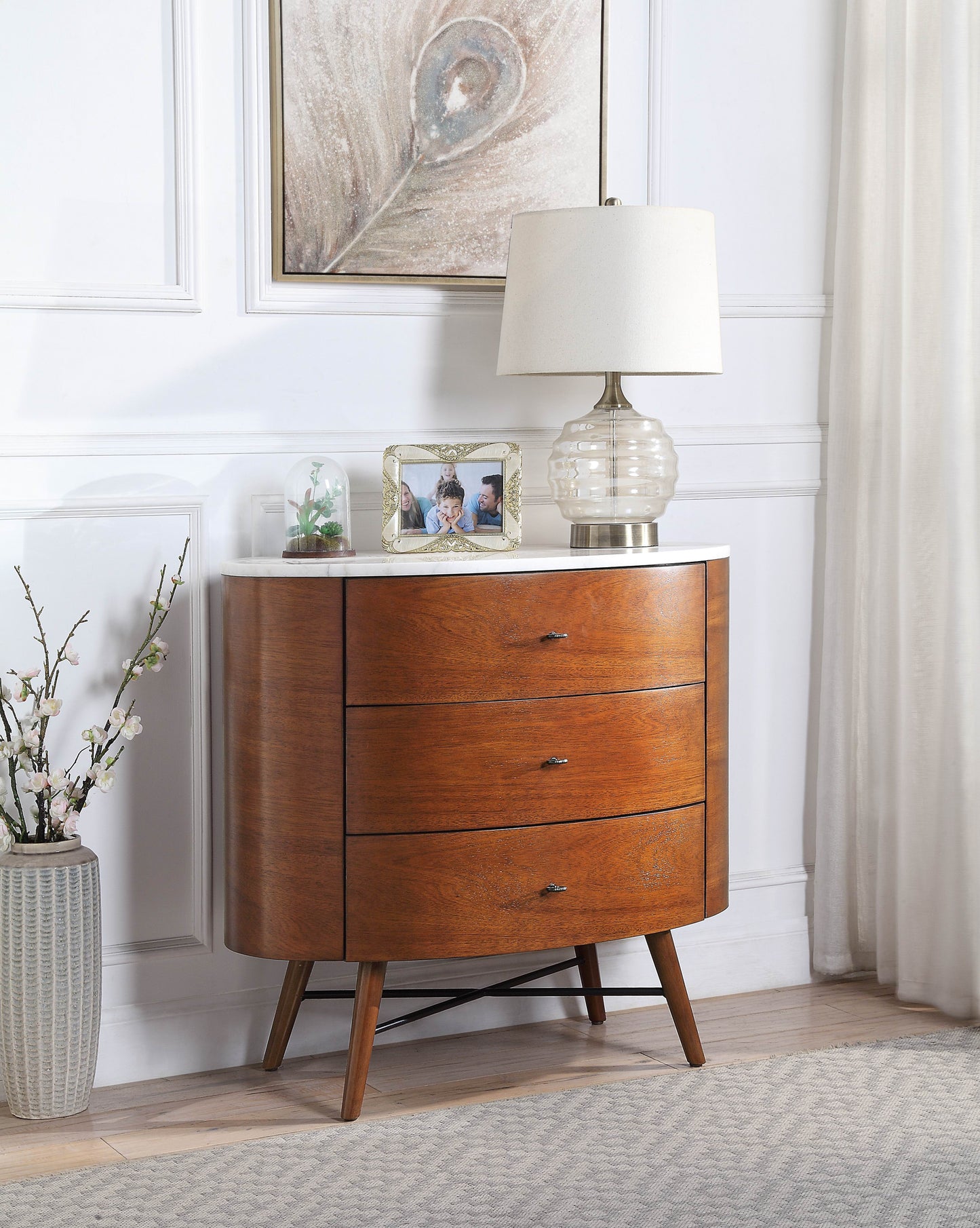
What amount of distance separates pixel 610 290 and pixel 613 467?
0.32 meters

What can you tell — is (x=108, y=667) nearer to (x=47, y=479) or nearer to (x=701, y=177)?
(x=47, y=479)

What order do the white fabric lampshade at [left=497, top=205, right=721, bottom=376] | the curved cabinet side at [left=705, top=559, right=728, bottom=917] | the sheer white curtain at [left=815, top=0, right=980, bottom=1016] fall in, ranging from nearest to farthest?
1. the white fabric lampshade at [left=497, top=205, right=721, bottom=376]
2. the curved cabinet side at [left=705, top=559, right=728, bottom=917]
3. the sheer white curtain at [left=815, top=0, right=980, bottom=1016]

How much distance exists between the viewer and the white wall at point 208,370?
2230mm

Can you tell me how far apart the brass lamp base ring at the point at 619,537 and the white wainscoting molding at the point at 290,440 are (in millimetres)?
286

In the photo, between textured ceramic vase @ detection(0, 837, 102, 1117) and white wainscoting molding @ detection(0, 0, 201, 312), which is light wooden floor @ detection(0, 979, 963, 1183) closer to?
textured ceramic vase @ detection(0, 837, 102, 1117)

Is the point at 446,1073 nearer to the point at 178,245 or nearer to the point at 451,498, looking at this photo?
the point at 451,498

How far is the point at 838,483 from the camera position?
2811 mm

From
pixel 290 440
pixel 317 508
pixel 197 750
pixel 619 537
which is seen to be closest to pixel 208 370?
pixel 290 440

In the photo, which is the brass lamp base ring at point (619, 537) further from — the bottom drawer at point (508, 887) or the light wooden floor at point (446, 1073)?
the light wooden floor at point (446, 1073)

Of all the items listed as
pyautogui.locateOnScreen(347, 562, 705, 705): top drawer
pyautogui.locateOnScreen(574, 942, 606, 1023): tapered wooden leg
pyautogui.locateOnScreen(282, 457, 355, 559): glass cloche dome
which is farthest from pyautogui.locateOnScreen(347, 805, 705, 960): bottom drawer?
pyautogui.locateOnScreen(282, 457, 355, 559): glass cloche dome

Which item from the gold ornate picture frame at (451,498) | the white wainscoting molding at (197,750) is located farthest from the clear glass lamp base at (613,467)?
the white wainscoting molding at (197,750)

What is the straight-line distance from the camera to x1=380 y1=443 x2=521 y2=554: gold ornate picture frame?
2.34 m

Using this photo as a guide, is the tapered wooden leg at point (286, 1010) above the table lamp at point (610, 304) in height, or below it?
below

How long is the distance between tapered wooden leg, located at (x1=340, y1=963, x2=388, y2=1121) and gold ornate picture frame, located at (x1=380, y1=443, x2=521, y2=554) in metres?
0.70
